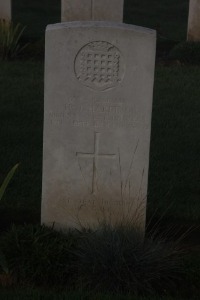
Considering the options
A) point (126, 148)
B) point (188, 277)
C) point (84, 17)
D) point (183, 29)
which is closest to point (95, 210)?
point (126, 148)

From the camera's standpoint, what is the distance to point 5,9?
1466 centimetres

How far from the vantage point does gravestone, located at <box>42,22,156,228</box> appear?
585 centimetres

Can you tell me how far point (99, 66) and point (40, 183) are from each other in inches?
75.8

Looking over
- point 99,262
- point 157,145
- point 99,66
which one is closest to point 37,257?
point 99,262

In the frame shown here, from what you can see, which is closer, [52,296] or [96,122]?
[52,296]

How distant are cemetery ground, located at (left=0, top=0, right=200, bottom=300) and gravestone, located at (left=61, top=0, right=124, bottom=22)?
796 millimetres

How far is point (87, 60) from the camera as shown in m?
5.89

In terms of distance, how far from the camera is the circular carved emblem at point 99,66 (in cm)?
588

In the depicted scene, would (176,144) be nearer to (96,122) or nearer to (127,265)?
(96,122)

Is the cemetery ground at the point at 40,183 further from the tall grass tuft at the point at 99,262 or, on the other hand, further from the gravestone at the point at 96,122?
the gravestone at the point at 96,122

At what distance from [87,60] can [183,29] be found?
38.9 ft

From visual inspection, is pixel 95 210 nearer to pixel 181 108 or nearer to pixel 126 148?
pixel 126 148

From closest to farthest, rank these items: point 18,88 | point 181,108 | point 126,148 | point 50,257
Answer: point 50,257 < point 126,148 < point 181,108 < point 18,88

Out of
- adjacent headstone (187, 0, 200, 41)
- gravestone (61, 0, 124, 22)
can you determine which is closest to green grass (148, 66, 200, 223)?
adjacent headstone (187, 0, 200, 41)
